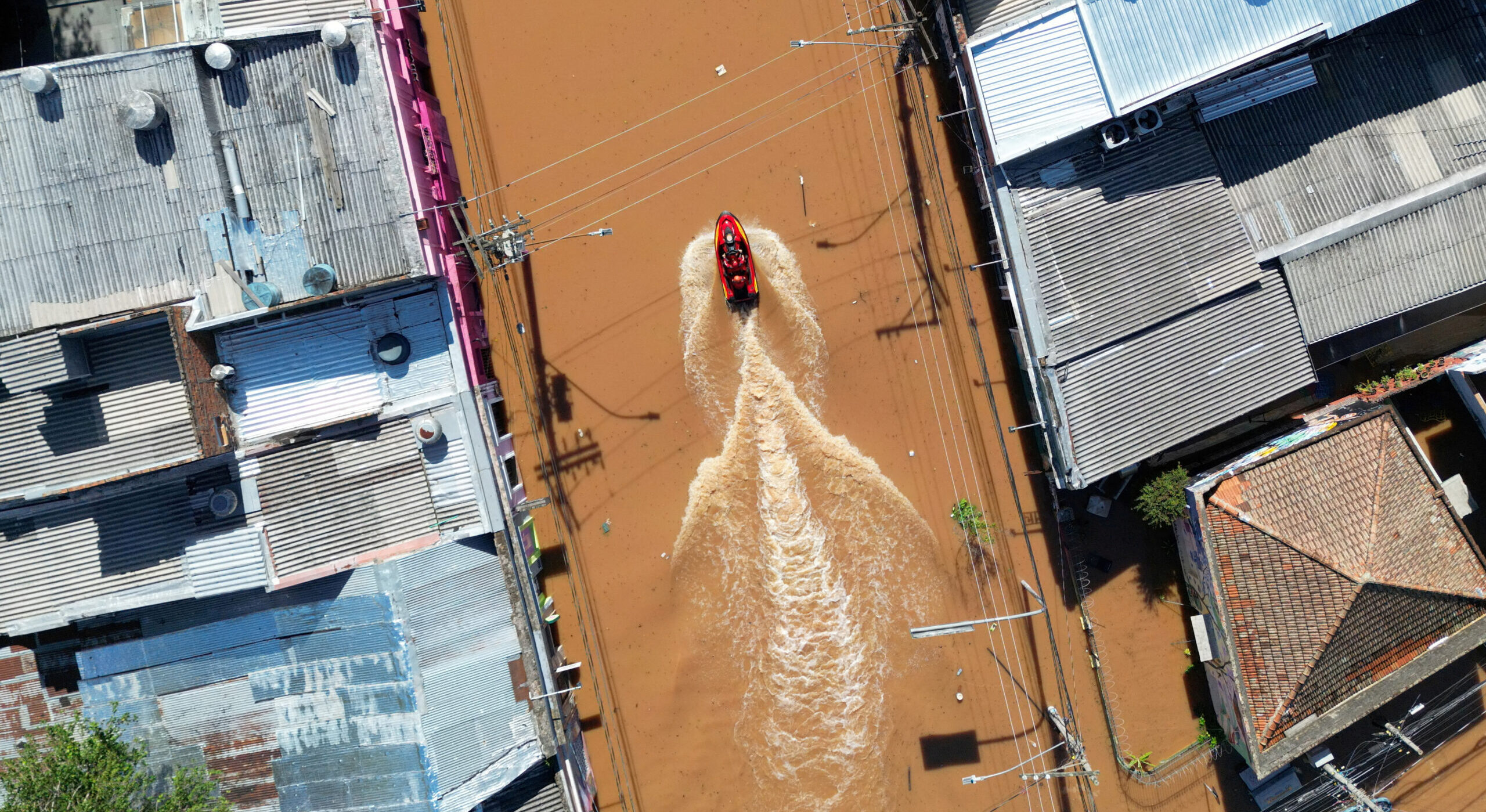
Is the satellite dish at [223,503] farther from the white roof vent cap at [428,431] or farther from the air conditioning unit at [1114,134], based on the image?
the air conditioning unit at [1114,134]

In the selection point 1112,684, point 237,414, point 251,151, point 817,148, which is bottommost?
point 1112,684

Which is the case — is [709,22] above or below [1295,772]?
above

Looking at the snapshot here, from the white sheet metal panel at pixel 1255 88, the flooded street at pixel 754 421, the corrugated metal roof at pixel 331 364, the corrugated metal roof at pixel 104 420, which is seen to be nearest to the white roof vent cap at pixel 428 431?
the corrugated metal roof at pixel 331 364

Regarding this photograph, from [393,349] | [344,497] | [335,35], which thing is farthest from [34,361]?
[335,35]

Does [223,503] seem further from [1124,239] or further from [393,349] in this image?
[1124,239]

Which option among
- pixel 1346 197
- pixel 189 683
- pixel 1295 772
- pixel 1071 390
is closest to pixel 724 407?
pixel 1071 390

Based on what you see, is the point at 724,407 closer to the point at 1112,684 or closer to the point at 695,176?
the point at 695,176
